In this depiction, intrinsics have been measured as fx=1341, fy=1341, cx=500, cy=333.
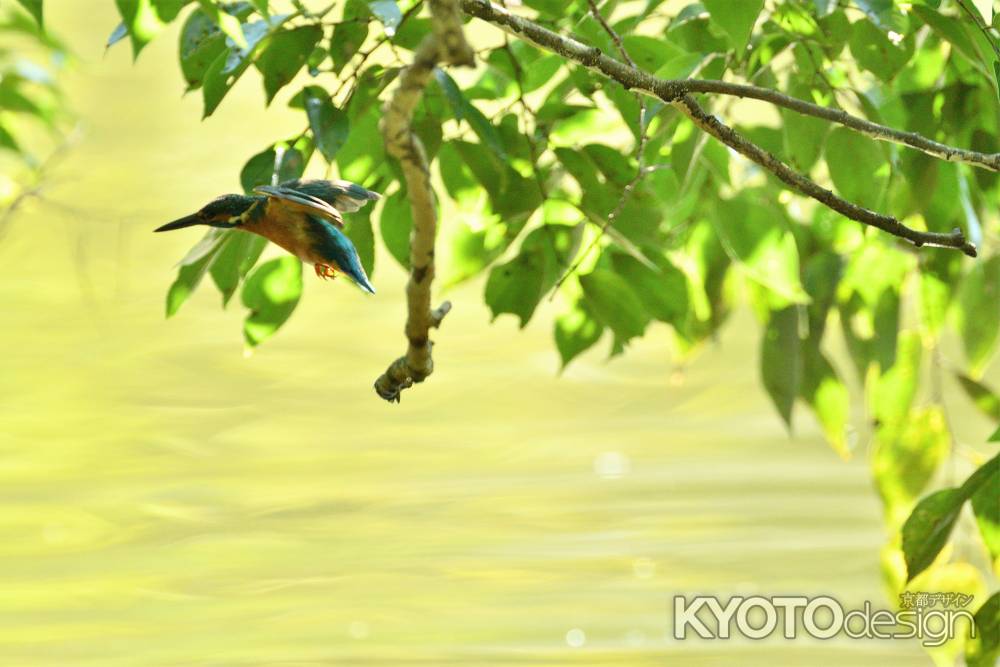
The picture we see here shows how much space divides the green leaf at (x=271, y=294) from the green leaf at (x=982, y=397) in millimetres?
Answer: 542

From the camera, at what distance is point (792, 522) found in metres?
1.39

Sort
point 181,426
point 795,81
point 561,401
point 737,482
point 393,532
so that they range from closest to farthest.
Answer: point 795,81 → point 393,532 → point 737,482 → point 181,426 → point 561,401

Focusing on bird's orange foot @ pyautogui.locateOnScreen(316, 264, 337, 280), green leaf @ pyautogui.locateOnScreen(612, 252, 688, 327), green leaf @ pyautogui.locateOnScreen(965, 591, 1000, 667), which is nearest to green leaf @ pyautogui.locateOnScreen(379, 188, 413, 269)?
green leaf @ pyautogui.locateOnScreen(612, 252, 688, 327)

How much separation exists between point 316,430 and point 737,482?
55 cm

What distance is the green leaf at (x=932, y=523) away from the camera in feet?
2.13

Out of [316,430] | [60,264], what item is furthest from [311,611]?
[60,264]

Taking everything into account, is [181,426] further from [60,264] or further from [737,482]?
[60,264]

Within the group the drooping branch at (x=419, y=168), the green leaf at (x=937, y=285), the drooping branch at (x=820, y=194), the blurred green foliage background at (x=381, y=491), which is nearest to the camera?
the drooping branch at (x=419, y=168)

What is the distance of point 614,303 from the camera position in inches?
28.1

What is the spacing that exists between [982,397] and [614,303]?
406mm

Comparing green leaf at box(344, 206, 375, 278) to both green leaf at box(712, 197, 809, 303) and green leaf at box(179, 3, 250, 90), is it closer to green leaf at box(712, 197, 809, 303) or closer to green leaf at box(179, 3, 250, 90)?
green leaf at box(179, 3, 250, 90)

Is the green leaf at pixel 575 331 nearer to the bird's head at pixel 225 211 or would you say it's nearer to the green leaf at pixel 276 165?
the green leaf at pixel 276 165

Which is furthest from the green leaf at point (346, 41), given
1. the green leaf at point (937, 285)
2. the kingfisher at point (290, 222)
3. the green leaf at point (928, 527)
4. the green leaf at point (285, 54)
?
the green leaf at point (937, 285)

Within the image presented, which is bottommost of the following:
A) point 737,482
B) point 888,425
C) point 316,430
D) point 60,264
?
point 888,425
